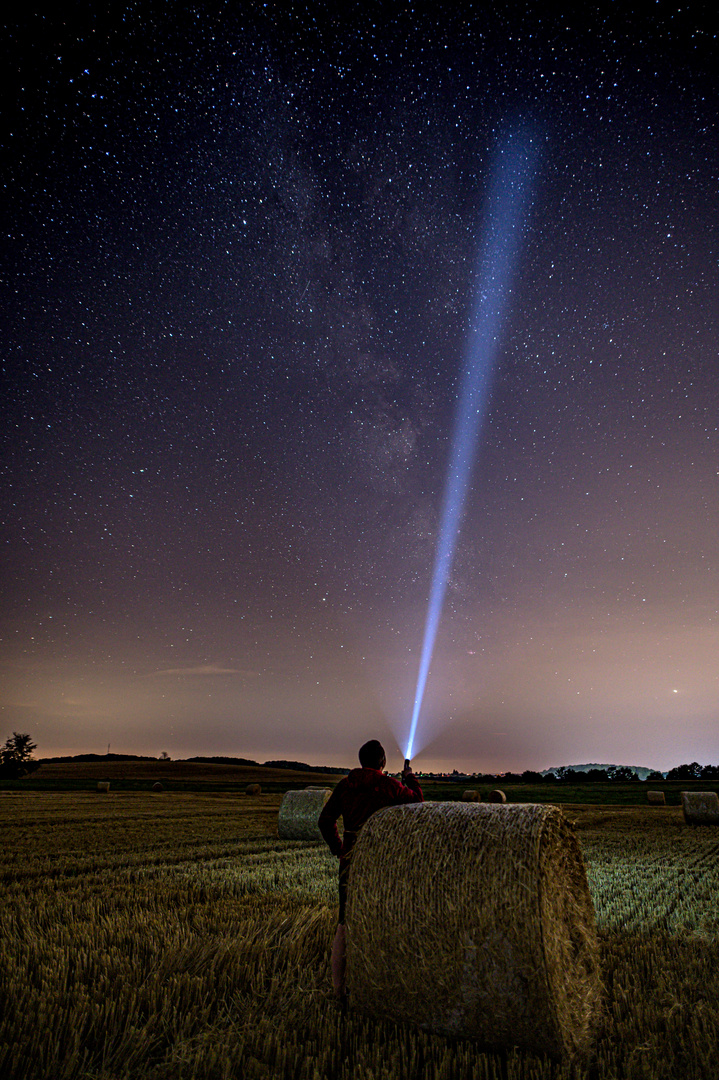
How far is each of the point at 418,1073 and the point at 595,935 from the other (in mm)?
2166

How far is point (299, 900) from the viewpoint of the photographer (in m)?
8.38

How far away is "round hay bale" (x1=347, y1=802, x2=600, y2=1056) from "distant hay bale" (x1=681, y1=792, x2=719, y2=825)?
23.5 meters

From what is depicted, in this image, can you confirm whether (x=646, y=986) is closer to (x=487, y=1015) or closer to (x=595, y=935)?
(x=595, y=935)

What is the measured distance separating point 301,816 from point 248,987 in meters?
13.3

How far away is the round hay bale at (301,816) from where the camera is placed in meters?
17.5

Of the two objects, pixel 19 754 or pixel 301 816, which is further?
pixel 19 754

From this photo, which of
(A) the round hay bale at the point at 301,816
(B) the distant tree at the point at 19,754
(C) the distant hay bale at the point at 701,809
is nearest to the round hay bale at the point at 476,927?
Result: (A) the round hay bale at the point at 301,816

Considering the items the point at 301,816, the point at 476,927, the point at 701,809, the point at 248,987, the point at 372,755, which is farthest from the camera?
the point at 701,809

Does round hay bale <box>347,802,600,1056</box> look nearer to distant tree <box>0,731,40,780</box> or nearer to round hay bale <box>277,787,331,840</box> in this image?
round hay bale <box>277,787,331,840</box>

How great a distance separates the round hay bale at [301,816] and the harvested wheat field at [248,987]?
22.8ft

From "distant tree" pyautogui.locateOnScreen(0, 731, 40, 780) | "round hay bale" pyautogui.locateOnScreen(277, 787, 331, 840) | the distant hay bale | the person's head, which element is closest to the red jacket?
the person's head

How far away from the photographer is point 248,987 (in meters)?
5.04

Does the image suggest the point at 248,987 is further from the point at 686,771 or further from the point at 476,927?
the point at 686,771

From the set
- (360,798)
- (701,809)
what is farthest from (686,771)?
(360,798)
